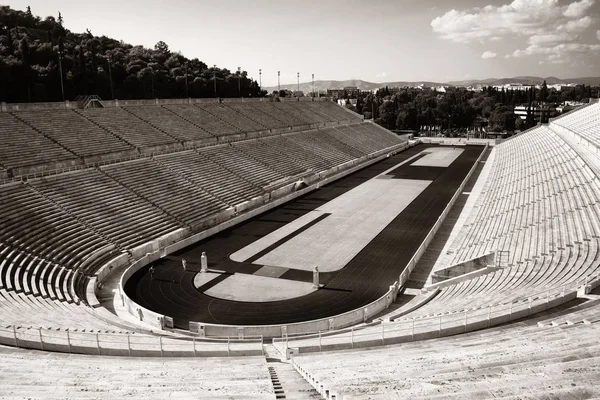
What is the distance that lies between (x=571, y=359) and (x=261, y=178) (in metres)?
31.4

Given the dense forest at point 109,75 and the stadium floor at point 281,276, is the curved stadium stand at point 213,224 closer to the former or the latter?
the stadium floor at point 281,276

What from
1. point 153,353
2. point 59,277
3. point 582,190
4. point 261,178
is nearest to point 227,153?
point 261,178

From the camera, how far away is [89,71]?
195 feet

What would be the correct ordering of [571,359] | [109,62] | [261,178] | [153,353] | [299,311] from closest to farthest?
[571,359] < [153,353] < [299,311] < [261,178] < [109,62]

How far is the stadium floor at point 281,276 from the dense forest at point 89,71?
93.2ft

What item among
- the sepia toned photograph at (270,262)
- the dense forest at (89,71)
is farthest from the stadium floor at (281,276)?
the dense forest at (89,71)

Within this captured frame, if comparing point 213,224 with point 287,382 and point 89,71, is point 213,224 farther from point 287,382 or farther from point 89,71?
point 89,71

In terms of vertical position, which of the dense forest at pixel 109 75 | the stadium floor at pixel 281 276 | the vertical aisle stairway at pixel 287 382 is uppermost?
the dense forest at pixel 109 75

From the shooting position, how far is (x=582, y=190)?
2738 centimetres

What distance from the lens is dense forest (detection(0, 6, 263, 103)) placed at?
174ft

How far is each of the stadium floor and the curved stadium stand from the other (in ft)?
6.38

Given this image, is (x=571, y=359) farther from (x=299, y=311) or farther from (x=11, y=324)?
(x=11, y=324)

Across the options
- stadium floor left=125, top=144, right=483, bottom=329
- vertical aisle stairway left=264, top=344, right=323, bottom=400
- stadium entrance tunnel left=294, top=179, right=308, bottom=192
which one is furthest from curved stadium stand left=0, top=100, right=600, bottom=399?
stadium floor left=125, top=144, right=483, bottom=329

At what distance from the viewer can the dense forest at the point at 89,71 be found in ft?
174
